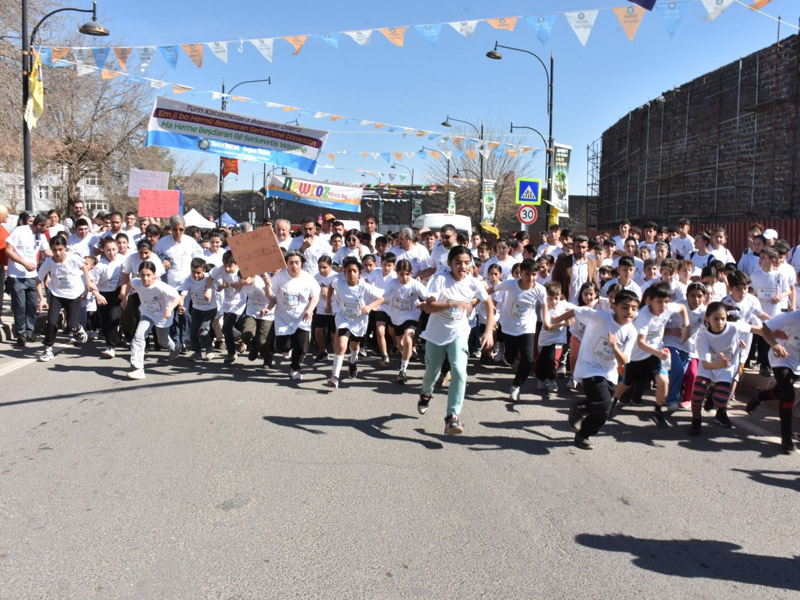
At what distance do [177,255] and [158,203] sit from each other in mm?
6114

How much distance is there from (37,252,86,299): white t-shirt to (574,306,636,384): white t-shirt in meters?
6.90

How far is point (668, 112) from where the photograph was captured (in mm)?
28266

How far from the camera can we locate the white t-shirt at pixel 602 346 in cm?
551

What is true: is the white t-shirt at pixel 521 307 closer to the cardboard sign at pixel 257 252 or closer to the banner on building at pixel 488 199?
the cardboard sign at pixel 257 252

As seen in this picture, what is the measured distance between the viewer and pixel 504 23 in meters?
10.9

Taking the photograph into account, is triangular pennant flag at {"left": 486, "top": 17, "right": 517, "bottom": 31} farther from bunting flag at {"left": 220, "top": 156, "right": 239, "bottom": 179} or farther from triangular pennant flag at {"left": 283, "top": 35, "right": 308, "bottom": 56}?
bunting flag at {"left": 220, "top": 156, "right": 239, "bottom": 179}

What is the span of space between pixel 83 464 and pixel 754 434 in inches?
228

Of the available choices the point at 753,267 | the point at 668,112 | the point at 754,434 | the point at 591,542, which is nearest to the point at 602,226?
the point at 668,112

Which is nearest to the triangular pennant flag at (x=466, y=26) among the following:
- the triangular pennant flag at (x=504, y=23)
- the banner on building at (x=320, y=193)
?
the triangular pennant flag at (x=504, y=23)

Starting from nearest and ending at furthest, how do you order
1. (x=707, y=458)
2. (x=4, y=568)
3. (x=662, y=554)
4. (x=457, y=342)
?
(x=4, y=568), (x=662, y=554), (x=707, y=458), (x=457, y=342)

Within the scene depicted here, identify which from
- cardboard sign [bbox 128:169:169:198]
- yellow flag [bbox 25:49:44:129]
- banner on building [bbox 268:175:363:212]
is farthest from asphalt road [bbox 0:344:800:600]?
banner on building [bbox 268:175:363:212]

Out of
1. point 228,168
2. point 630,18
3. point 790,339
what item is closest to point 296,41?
point 630,18

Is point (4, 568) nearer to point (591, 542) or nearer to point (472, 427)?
point (591, 542)

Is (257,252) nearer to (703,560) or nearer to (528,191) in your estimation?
(703,560)
